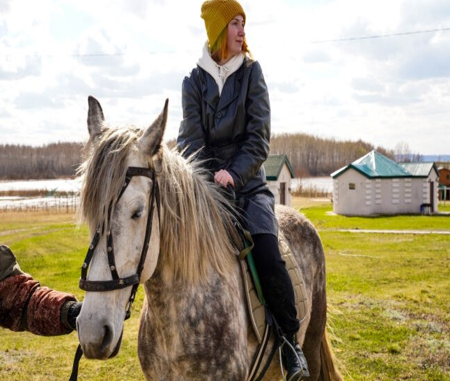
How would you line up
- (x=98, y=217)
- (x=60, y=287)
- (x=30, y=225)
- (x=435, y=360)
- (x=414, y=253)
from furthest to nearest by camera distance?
(x=30, y=225) → (x=414, y=253) → (x=60, y=287) → (x=435, y=360) → (x=98, y=217)

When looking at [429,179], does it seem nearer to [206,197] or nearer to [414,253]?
[414,253]

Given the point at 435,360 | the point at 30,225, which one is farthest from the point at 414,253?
the point at 30,225

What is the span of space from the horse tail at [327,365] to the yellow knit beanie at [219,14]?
9.89 ft

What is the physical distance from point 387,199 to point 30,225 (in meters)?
21.4

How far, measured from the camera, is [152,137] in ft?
7.71

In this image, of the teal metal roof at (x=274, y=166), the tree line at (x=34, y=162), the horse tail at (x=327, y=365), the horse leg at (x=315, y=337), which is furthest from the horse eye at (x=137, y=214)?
the tree line at (x=34, y=162)

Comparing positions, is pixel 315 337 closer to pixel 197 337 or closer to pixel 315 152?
pixel 197 337

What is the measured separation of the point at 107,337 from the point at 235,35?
2.18 meters

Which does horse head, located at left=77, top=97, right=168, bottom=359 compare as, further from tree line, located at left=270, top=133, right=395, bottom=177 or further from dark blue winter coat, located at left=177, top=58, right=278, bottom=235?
tree line, located at left=270, top=133, right=395, bottom=177

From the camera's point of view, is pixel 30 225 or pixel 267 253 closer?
pixel 267 253

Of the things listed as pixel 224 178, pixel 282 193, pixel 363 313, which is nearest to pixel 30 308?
pixel 224 178

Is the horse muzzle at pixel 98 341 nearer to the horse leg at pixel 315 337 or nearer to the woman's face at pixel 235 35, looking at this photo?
the woman's face at pixel 235 35

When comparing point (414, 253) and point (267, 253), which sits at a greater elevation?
point (267, 253)

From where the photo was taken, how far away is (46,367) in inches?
249
